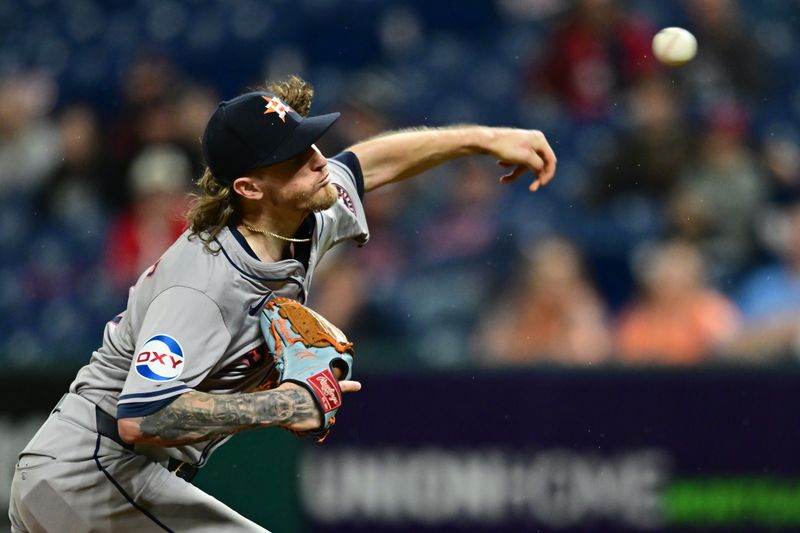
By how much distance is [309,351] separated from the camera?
163 inches

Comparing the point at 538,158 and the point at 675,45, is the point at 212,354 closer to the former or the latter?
the point at 538,158

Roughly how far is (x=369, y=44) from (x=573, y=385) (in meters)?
4.64

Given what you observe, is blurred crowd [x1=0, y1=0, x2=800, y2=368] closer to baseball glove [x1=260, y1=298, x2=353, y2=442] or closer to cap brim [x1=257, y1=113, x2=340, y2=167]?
baseball glove [x1=260, y1=298, x2=353, y2=442]

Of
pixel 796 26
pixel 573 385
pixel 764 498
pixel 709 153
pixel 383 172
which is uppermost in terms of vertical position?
pixel 796 26

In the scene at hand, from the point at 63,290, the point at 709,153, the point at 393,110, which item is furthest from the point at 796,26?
the point at 63,290

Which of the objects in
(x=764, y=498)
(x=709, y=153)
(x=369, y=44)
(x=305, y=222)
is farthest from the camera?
(x=369, y=44)

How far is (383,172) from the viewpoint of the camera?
5.16m

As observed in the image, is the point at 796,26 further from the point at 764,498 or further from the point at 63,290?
the point at 63,290

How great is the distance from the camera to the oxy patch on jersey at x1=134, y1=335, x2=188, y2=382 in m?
3.96

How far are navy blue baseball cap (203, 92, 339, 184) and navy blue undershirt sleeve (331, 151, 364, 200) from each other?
0.75 meters

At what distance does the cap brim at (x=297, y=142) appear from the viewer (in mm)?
4195

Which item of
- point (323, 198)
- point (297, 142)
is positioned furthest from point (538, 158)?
point (297, 142)

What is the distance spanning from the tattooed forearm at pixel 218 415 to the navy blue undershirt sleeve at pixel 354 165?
123cm

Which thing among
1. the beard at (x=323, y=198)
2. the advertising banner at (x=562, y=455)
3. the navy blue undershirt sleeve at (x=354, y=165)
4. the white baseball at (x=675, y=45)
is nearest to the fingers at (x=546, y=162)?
the navy blue undershirt sleeve at (x=354, y=165)
